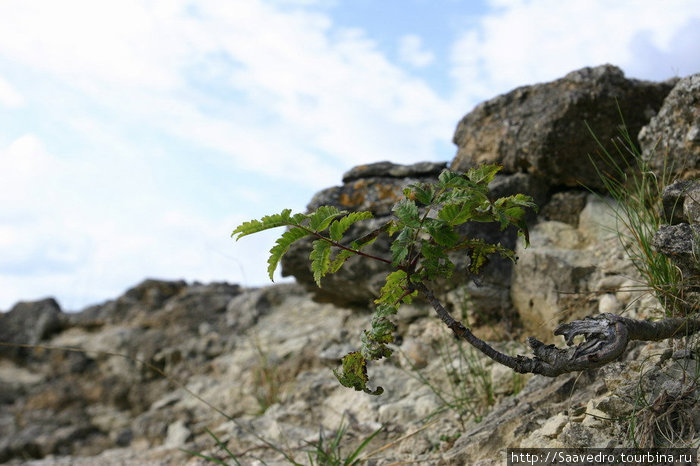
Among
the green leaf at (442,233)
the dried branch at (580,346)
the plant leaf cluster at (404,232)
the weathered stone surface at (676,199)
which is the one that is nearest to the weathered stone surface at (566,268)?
the weathered stone surface at (676,199)

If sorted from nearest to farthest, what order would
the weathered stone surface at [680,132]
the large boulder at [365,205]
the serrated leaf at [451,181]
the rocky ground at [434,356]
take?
the serrated leaf at [451,181] → the rocky ground at [434,356] → the weathered stone surface at [680,132] → the large boulder at [365,205]

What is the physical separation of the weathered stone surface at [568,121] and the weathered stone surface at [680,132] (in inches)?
20.6

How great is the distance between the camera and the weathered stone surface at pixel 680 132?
3.38 metres

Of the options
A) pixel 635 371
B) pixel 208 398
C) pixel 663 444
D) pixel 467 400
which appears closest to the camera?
pixel 663 444

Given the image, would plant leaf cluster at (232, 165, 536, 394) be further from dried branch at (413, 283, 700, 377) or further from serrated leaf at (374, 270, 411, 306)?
dried branch at (413, 283, 700, 377)

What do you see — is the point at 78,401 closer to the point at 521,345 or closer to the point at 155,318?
the point at 155,318

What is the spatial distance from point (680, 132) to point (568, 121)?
82 centimetres

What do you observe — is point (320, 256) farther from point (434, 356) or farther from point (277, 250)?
point (434, 356)

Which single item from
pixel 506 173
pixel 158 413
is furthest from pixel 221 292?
pixel 506 173

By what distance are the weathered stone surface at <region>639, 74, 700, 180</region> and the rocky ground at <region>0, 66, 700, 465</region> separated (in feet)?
0.04

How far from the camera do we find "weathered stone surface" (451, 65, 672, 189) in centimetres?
414

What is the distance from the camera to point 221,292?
7594mm

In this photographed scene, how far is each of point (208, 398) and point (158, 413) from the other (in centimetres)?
67

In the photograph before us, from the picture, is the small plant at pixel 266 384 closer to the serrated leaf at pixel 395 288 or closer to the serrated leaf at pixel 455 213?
the serrated leaf at pixel 395 288
